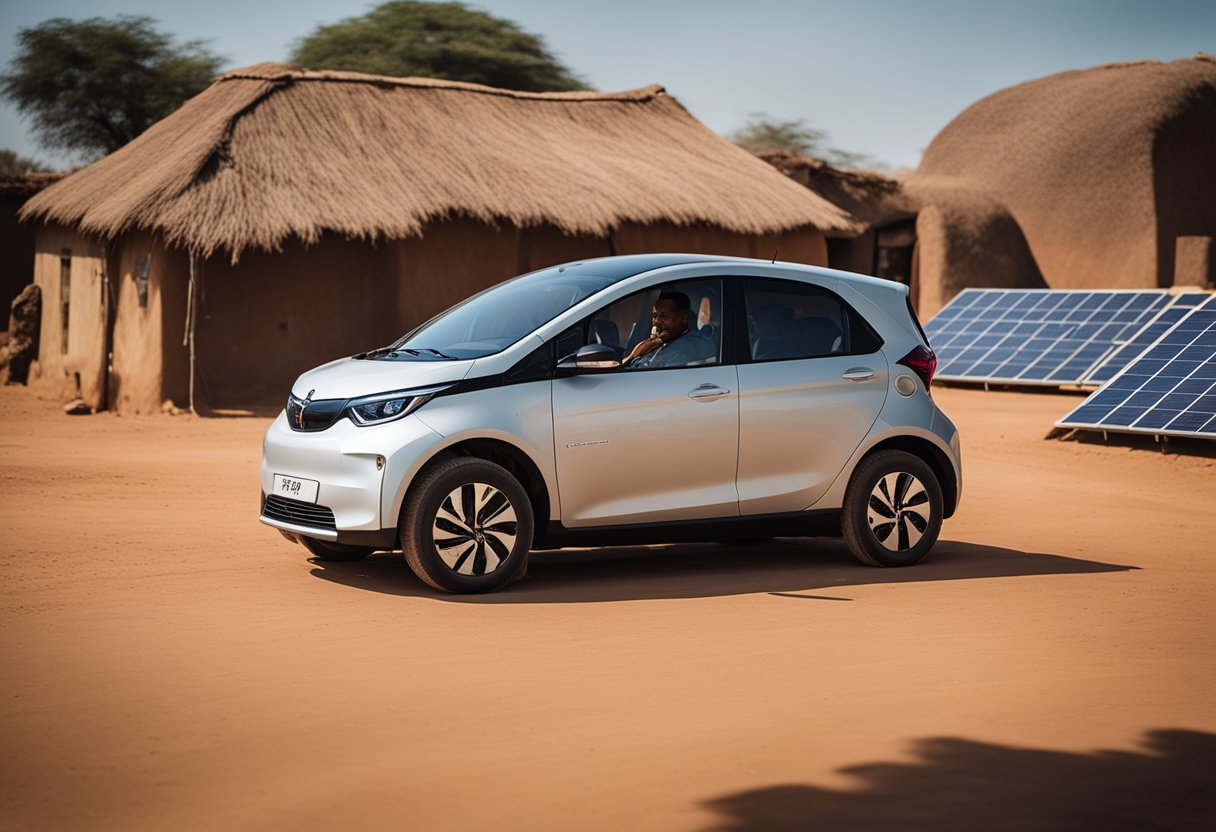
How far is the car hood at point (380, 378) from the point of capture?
7.99 m

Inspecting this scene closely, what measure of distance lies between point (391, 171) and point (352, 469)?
557 inches

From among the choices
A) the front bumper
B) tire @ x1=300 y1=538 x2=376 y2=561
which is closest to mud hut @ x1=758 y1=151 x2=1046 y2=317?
tire @ x1=300 y1=538 x2=376 y2=561

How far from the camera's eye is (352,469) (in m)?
7.82

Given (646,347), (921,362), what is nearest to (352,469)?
(646,347)

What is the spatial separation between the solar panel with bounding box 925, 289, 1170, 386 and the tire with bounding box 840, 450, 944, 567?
564 inches

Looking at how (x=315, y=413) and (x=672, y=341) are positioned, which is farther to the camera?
(x=672, y=341)

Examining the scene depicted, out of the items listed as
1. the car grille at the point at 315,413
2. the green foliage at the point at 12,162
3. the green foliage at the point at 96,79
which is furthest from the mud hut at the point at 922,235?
the green foliage at the point at 12,162

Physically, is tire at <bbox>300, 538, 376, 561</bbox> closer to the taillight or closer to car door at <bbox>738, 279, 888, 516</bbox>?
car door at <bbox>738, 279, 888, 516</bbox>

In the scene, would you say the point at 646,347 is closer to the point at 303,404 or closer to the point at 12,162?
the point at 303,404

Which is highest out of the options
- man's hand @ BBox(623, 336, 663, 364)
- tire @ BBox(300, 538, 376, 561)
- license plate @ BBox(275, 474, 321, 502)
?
man's hand @ BBox(623, 336, 663, 364)

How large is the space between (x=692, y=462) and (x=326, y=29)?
3892 centimetres

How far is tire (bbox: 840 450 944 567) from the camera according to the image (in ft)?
29.6

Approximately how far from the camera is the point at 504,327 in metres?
8.77

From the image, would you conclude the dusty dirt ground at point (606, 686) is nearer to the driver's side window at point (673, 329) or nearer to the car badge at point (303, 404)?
the car badge at point (303, 404)
